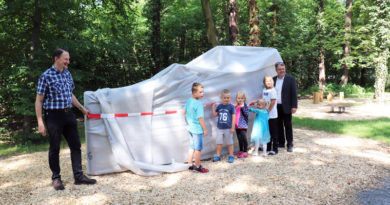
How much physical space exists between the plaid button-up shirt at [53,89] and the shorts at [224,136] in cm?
255

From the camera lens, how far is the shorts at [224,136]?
523 centimetres

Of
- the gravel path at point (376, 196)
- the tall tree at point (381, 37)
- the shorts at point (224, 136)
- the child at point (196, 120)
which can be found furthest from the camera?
the tall tree at point (381, 37)

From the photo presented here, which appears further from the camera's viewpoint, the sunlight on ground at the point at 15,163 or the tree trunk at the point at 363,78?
the tree trunk at the point at 363,78

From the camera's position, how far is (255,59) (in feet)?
20.6

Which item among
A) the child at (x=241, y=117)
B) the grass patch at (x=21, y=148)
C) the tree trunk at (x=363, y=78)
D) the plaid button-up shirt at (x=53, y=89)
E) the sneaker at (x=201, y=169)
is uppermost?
the tree trunk at (x=363, y=78)

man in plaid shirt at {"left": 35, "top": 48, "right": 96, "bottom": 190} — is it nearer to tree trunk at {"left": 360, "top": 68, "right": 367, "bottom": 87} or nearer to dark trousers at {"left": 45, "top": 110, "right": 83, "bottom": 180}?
dark trousers at {"left": 45, "top": 110, "right": 83, "bottom": 180}

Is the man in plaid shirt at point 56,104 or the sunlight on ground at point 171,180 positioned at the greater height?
the man in plaid shirt at point 56,104

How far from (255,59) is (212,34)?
4.85 m

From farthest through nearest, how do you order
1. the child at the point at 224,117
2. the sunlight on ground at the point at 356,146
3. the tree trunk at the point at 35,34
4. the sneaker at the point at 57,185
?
the tree trunk at the point at 35,34 < the sunlight on ground at the point at 356,146 < the child at the point at 224,117 < the sneaker at the point at 57,185

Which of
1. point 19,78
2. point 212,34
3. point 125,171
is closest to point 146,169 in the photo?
point 125,171

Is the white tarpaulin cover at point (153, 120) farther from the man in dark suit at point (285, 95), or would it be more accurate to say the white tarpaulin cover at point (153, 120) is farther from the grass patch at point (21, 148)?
→ the grass patch at point (21, 148)

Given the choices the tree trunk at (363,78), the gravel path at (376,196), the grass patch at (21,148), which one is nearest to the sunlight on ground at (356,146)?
the gravel path at (376,196)

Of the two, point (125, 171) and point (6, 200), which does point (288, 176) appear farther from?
point (6, 200)

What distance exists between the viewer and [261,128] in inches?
221
